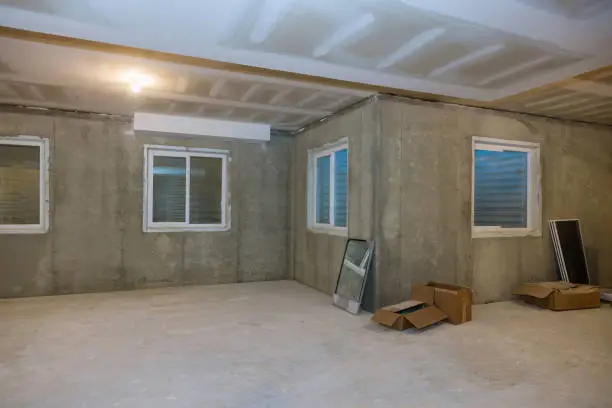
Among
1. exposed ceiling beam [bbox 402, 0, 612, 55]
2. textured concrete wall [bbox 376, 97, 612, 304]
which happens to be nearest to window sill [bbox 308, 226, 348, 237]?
textured concrete wall [bbox 376, 97, 612, 304]

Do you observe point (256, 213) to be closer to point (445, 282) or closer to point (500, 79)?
point (445, 282)

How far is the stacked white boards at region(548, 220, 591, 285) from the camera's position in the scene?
5.28 metres

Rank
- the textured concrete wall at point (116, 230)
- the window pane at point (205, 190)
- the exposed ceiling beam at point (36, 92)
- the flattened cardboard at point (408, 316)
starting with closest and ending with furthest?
1. the flattened cardboard at point (408, 316)
2. the exposed ceiling beam at point (36, 92)
3. the textured concrete wall at point (116, 230)
4. the window pane at point (205, 190)

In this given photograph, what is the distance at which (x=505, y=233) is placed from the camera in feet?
16.8

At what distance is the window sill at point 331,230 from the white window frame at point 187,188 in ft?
4.33

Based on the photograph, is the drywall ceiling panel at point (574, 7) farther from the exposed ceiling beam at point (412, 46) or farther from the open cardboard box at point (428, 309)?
the open cardboard box at point (428, 309)

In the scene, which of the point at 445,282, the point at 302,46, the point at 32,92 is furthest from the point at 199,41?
the point at 445,282

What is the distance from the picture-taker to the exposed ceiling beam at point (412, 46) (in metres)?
2.89

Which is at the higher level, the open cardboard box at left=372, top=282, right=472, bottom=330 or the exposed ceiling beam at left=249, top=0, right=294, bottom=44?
the exposed ceiling beam at left=249, top=0, right=294, bottom=44

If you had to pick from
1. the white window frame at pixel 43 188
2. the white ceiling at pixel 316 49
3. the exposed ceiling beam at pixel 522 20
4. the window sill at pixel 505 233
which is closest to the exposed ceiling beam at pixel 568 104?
the white ceiling at pixel 316 49

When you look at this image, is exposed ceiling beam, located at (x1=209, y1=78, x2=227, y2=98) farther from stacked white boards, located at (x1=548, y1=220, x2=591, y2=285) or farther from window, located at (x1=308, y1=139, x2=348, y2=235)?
stacked white boards, located at (x1=548, y1=220, x2=591, y2=285)

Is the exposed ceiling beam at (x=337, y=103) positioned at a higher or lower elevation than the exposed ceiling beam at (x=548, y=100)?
lower

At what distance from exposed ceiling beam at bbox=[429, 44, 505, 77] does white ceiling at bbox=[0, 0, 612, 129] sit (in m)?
0.02

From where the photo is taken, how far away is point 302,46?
3.16 metres
